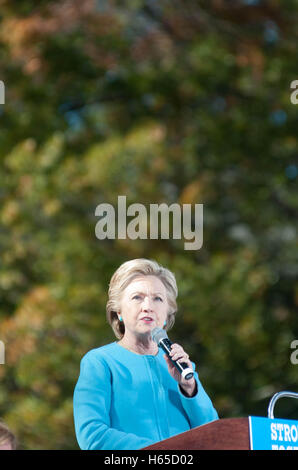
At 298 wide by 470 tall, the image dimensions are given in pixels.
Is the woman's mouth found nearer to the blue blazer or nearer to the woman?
the woman

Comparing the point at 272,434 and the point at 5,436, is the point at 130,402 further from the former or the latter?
the point at 5,436

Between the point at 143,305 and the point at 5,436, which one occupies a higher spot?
the point at 143,305

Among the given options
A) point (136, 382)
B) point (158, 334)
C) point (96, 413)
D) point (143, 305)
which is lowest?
point (96, 413)

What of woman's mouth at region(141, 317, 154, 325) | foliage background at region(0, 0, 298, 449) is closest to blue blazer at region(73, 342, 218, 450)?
woman's mouth at region(141, 317, 154, 325)

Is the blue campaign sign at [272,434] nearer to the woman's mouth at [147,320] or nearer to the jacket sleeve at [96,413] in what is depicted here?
the jacket sleeve at [96,413]

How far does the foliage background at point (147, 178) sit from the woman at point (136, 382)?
471 cm

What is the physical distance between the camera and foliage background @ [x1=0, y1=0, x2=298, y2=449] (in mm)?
7598

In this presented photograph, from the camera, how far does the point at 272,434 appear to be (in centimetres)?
200

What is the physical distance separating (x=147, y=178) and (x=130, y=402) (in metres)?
5.55

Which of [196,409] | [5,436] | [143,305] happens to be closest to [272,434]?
[196,409]

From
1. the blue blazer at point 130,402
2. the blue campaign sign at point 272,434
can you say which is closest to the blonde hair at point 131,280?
the blue blazer at point 130,402

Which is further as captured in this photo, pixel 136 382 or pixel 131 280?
pixel 131 280

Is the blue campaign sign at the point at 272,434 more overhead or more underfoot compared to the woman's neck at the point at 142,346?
more underfoot

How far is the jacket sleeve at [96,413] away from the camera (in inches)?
92.4
